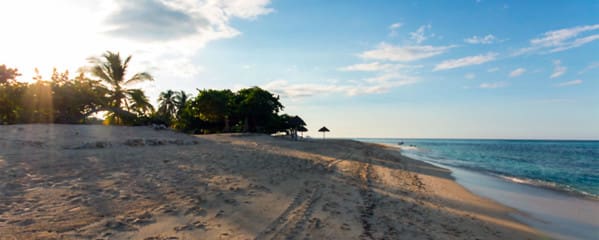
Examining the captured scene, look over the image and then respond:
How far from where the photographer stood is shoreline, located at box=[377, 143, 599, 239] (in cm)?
562

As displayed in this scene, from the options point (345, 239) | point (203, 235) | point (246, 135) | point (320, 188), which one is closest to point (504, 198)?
point (320, 188)

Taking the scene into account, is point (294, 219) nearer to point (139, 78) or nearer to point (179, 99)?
point (139, 78)

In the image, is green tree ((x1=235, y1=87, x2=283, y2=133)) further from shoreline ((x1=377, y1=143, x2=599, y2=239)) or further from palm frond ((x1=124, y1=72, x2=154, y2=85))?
shoreline ((x1=377, y1=143, x2=599, y2=239))

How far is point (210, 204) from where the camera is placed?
15.1 ft

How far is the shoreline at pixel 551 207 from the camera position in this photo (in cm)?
562

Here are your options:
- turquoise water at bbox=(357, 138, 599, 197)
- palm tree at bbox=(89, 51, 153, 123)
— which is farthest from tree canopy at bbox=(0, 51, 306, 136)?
turquoise water at bbox=(357, 138, 599, 197)

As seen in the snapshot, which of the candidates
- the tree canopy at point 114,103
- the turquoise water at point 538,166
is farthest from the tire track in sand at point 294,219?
the tree canopy at point 114,103

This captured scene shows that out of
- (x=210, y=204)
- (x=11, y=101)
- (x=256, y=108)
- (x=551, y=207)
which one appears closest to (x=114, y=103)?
(x=11, y=101)

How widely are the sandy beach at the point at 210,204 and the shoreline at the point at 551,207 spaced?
21.9 inches

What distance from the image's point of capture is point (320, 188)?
6.80 metres

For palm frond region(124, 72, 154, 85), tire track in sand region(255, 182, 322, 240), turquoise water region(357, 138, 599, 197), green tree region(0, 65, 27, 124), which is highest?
palm frond region(124, 72, 154, 85)

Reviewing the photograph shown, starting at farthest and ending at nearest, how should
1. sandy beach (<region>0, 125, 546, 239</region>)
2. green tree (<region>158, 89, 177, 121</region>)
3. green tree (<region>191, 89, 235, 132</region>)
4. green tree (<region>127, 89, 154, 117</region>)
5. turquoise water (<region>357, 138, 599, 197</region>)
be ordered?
green tree (<region>158, 89, 177, 121</region>)
green tree (<region>191, 89, 235, 132</region>)
green tree (<region>127, 89, 154, 117</region>)
turquoise water (<region>357, 138, 599, 197</region>)
sandy beach (<region>0, 125, 546, 239</region>)

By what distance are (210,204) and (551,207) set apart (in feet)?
28.5

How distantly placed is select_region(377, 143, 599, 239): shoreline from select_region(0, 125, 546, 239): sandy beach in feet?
1.83
